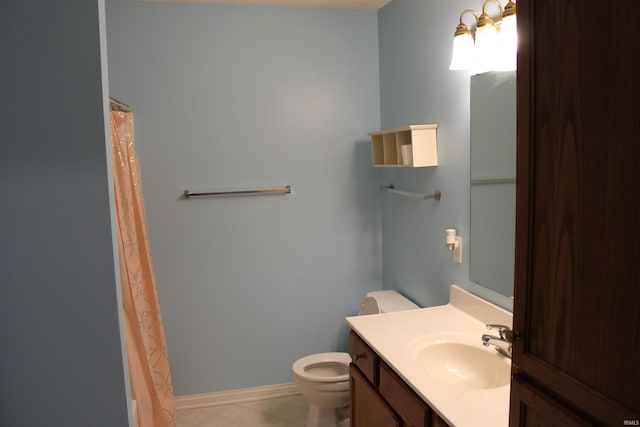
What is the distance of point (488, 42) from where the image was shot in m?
1.75

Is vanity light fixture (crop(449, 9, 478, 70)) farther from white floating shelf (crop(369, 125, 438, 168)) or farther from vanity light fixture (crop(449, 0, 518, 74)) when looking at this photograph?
white floating shelf (crop(369, 125, 438, 168))

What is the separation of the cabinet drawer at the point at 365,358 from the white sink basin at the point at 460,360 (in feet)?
0.51

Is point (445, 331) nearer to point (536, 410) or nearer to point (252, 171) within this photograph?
point (536, 410)

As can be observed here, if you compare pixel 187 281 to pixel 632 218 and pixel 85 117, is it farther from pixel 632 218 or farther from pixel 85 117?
pixel 632 218

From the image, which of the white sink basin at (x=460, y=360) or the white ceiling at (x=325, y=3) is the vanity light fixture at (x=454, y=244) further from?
the white ceiling at (x=325, y=3)

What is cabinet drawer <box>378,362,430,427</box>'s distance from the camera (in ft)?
4.68

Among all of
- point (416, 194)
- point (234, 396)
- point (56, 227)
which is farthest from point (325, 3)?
point (234, 396)

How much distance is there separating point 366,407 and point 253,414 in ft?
4.18

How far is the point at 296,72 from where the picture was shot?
116 inches

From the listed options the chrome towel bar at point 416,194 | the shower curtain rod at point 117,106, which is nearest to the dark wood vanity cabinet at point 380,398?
the chrome towel bar at point 416,194

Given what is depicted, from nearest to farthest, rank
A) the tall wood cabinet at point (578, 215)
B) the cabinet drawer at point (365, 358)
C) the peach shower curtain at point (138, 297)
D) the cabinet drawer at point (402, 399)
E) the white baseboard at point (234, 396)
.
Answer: the tall wood cabinet at point (578, 215) < the cabinet drawer at point (402, 399) < the cabinet drawer at point (365, 358) < the peach shower curtain at point (138, 297) < the white baseboard at point (234, 396)

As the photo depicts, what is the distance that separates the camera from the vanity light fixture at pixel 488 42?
165 centimetres

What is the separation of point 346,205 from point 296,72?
3.02 feet

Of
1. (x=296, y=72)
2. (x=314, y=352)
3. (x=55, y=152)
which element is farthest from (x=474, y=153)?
(x=314, y=352)
